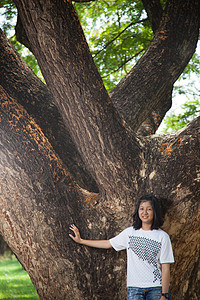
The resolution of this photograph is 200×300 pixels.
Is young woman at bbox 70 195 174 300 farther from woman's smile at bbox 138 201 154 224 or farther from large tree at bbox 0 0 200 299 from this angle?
large tree at bbox 0 0 200 299

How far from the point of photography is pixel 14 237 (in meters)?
3.42

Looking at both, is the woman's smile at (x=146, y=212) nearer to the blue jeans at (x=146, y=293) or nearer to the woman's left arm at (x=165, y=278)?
the woman's left arm at (x=165, y=278)

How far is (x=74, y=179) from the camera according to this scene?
376 cm

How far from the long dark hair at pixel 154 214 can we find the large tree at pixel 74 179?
0.43 ft

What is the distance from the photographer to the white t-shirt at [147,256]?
10.1ft

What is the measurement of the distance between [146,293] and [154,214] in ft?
2.43

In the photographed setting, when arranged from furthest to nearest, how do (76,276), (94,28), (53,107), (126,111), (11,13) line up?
1. (94,28)
2. (11,13)
3. (126,111)
4. (53,107)
5. (76,276)

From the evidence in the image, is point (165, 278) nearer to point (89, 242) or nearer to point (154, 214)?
point (154, 214)

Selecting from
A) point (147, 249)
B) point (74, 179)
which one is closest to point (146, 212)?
point (147, 249)

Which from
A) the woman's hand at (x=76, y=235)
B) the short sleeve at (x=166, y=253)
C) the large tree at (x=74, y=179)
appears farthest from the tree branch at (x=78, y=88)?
the short sleeve at (x=166, y=253)

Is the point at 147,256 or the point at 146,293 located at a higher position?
the point at 147,256

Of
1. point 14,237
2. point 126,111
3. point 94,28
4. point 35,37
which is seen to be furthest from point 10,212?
point 94,28

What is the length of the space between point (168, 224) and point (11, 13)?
5755mm

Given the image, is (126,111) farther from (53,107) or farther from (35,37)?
(35,37)
